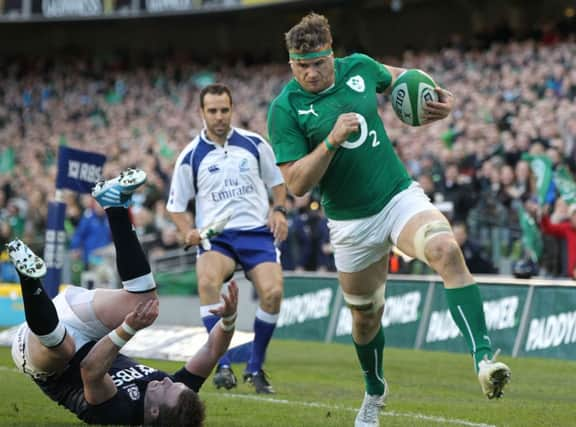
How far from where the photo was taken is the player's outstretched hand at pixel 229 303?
22.5ft

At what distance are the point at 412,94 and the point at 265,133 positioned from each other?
16288mm

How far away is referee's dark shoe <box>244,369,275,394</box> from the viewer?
9.77 meters

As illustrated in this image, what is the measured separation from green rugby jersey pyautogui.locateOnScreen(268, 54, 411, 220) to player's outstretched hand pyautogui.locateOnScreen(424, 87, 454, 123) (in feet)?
1.09

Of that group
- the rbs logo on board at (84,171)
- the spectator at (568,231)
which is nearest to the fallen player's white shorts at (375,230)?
the rbs logo on board at (84,171)

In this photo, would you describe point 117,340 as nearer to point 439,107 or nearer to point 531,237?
point 439,107

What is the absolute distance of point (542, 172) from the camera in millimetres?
15617

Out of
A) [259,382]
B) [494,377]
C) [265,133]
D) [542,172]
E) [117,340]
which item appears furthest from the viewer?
[265,133]

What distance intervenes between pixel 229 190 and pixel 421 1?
2351cm

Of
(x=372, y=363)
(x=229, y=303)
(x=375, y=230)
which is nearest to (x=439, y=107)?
(x=375, y=230)

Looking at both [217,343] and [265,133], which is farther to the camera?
[265,133]

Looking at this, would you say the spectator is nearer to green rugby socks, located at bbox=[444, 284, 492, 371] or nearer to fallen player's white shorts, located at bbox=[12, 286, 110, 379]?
green rugby socks, located at bbox=[444, 284, 492, 371]

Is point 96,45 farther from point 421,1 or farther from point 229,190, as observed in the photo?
point 229,190

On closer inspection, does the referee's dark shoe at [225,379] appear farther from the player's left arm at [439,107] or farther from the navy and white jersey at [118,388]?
the player's left arm at [439,107]

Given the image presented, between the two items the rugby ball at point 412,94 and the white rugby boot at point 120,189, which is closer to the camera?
the white rugby boot at point 120,189
